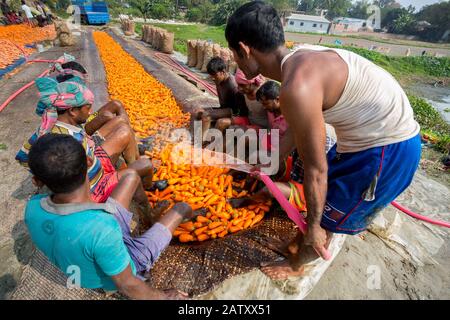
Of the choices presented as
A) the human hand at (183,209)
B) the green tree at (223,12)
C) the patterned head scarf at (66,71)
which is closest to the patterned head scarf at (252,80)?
the patterned head scarf at (66,71)

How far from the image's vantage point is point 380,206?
1.93 m

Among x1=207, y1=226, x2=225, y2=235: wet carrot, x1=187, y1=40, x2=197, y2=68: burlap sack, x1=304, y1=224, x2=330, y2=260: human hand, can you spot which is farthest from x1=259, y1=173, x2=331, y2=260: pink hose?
x1=187, y1=40, x2=197, y2=68: burlap sack

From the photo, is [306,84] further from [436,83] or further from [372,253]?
[436,83]

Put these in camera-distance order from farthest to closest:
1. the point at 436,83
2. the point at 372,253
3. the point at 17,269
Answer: the point at 436,83, the point at 372,253, the point at 17,269

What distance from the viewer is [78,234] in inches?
58.2

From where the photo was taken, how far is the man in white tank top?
1462 millimetres

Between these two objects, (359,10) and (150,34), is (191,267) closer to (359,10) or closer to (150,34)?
(150,34)

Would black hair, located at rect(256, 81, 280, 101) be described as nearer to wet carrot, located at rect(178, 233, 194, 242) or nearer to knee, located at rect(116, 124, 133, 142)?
knee, located at rect(116, 124, 133, 142)

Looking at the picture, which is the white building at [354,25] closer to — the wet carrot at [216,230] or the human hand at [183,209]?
the wet carrot at [216,230]

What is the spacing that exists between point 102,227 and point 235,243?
148 cm

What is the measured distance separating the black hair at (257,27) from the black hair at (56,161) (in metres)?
1.17

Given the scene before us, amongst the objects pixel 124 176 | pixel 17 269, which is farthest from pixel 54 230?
pixel 17 269

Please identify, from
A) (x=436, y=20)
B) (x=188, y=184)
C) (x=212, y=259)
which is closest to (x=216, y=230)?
(x=212, y=259)

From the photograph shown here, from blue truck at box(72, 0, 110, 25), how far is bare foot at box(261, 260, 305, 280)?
33.2m
